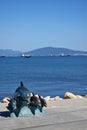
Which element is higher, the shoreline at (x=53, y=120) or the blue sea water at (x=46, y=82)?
the shoreline at (x=53, y=120)

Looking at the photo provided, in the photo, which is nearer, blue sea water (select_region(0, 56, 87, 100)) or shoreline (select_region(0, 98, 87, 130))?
shoreline (select_region(0, 98, 87, 130))

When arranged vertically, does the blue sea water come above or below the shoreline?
below

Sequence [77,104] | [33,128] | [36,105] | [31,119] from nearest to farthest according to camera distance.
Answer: [33,128] < [31,119] < [36,105] < [77,104]

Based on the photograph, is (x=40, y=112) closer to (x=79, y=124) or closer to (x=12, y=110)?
(x=12, y=110)

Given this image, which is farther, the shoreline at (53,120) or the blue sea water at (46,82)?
the blue sea water at (46,82)

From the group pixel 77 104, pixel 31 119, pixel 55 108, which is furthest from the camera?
pixel 77 104

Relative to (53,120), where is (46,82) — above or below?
below

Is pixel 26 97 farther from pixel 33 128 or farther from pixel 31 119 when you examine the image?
pixel 33 128

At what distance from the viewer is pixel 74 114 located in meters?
13.5

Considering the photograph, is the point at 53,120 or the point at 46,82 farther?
the point at 46,82

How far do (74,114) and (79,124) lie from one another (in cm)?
177

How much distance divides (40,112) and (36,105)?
1.15 ft

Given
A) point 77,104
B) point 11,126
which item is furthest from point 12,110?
point 77,104

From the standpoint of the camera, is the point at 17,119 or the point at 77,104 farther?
the point at 77,104
